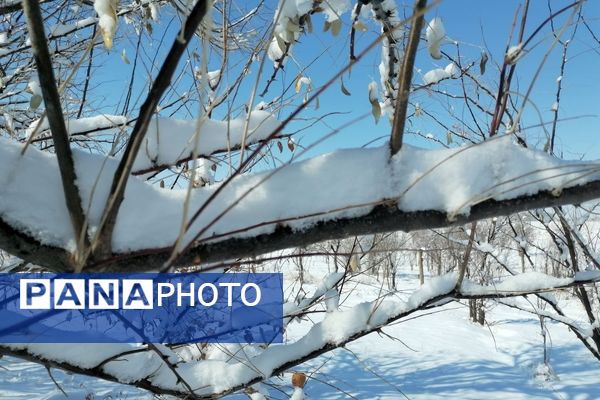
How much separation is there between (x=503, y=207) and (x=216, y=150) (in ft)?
1.63

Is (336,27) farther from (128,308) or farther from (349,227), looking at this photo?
(128,308)

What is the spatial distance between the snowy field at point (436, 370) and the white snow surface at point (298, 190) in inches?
166

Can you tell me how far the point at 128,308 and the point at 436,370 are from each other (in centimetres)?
821

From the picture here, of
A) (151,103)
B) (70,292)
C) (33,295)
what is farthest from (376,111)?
(33,295)

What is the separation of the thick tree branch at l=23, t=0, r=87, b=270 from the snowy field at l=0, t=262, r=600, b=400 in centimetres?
430

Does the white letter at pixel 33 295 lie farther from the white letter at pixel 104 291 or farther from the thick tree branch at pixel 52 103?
the thick tree branch at pixel 52 103

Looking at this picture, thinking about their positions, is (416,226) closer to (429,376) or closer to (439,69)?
(439,69)

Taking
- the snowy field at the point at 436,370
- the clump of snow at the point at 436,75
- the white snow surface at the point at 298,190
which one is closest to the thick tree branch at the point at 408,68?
the white snow surface at the point at 298,190

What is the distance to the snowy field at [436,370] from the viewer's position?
6266 millimetres

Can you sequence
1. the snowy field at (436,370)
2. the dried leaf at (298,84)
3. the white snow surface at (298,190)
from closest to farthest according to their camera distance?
1. the white snow surface at (298,190)
2. the dried leaf at (298,84)
3. the snowy field at (436,370)

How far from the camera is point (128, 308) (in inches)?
45.2

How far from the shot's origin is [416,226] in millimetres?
576

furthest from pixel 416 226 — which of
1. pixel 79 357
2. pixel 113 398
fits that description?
pixel 113 398

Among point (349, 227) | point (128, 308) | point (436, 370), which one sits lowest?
point (436, 370)
